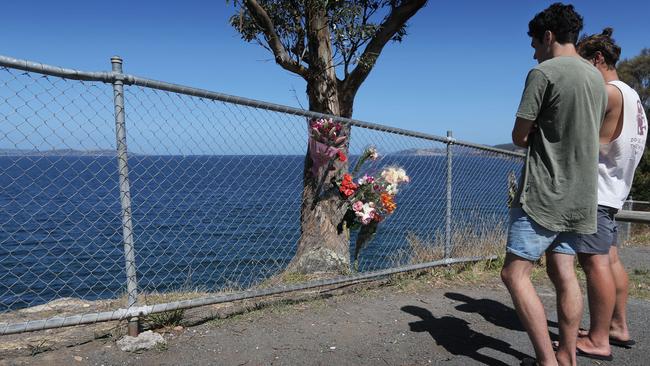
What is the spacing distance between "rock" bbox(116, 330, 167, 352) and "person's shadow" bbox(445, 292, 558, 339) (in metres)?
2.53

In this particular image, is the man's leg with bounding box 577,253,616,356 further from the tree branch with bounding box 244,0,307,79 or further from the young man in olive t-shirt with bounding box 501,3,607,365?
the tree branch with bounding box 244,0,307,79

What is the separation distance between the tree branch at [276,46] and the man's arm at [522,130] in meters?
3.90

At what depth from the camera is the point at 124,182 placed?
3520 millimetres

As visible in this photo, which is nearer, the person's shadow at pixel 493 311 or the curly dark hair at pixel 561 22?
the curly dark hair at pixel 561 22

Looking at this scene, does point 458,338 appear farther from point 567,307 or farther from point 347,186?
point 347,186

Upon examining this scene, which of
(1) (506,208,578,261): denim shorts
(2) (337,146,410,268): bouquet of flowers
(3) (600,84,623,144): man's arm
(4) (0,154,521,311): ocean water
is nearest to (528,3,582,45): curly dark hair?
(3) (600,84,623,144): man's arm

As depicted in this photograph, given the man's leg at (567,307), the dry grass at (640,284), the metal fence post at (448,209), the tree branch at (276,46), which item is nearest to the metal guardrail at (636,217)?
the dry grass at (640,284)

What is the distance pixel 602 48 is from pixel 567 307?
5.68ft

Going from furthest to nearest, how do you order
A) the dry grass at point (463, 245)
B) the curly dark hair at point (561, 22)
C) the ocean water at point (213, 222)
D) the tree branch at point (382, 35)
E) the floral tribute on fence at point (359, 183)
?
the tree branch at point (382, 35) → the dry grass at point (463, 245) → the ocean water at point (213, 222) → the floral tribute on fence at point (359, 183) → the curly dark hair at point (561, 22)

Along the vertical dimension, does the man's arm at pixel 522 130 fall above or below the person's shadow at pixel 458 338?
above

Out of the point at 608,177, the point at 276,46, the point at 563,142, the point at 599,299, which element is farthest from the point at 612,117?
the point at 276,46

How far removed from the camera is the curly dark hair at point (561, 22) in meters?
3.01

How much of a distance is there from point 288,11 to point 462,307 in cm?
408

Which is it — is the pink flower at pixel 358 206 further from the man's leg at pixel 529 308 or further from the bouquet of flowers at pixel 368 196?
the man's leg at pixel 529 308
